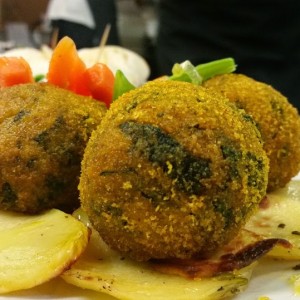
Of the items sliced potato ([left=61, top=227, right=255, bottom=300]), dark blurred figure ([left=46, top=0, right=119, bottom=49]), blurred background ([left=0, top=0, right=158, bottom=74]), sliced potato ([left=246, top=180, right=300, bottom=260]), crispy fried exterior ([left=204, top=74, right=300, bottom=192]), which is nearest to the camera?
sliced potato ([left=61, top=227, right=255, bottom=300])

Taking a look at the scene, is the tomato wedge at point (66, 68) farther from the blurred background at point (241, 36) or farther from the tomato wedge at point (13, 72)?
the blurred background at point (241, 36)

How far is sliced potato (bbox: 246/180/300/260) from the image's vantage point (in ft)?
5.48

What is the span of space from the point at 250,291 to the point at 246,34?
10.6 ft

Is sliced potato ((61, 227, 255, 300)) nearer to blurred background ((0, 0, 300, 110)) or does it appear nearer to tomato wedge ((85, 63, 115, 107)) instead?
tomato wedge ((85, 63, 115, 107))

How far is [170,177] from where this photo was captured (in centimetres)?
144

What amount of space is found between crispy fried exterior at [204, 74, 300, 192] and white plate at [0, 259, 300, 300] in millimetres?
525

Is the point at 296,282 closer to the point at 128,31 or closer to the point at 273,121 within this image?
the point at 273,121

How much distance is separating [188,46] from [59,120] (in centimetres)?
305

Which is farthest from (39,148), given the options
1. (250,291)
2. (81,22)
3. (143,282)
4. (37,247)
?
(81,22)

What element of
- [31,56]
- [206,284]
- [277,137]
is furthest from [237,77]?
[31,56]

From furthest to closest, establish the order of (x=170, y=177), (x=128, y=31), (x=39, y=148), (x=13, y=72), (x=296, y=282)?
(x=128, y=31), (x=13, y=72), (x=39, y=148), (x=296, y=282), (x=170, y=177)

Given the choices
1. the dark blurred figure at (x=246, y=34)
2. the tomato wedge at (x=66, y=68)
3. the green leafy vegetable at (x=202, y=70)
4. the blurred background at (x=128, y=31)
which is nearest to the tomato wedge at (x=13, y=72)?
the tomato wedge at (x=66, y=68)

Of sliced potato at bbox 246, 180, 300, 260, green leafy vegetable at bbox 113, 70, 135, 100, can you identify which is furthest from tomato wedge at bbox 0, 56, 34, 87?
sliced potato at bbox 246, 180, 300, 260

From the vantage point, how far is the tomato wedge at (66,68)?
215cm
